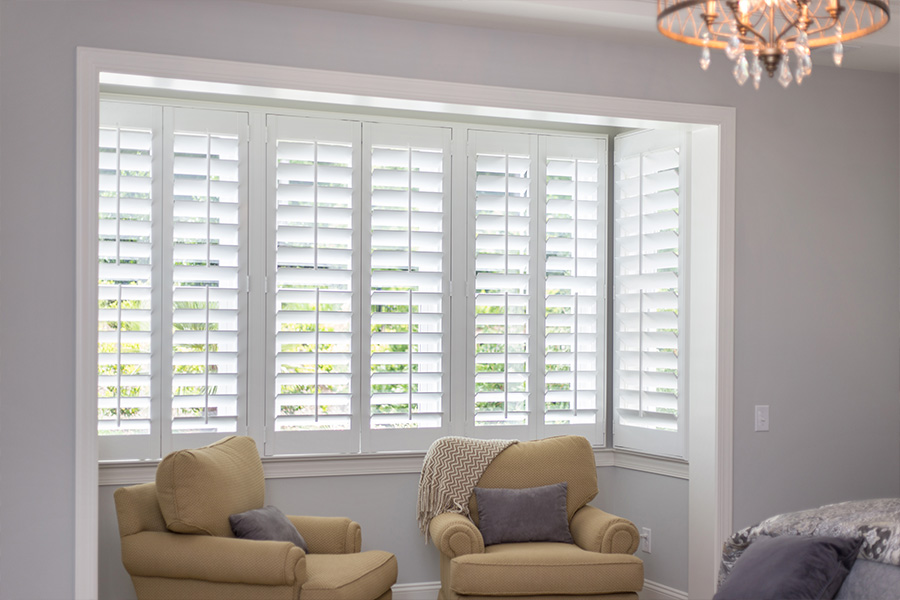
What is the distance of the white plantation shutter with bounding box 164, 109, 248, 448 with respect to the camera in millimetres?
3824

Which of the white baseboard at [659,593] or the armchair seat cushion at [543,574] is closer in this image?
the armchair seat cushion at [543,574]

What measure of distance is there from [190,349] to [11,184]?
125 cm

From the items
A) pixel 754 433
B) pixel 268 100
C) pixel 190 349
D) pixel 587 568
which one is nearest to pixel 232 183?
pixel 268 100

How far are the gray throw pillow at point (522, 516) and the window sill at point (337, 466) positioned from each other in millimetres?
506

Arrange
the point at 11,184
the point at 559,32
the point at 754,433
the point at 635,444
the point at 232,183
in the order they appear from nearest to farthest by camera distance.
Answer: the point at 11,184, the point at 559,32, the point at 754,433, the point at 232,183, the point at 635,444

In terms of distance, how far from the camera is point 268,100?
3969 millimetres

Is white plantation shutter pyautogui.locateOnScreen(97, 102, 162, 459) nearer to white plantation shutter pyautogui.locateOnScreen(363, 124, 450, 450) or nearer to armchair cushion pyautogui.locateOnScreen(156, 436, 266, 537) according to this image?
armchair cushion pyautogui.locateOnScreen(156, 436, 266, 537)

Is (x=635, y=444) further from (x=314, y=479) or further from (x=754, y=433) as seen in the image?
(x=314, y=479)

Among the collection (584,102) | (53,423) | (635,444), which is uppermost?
(584,102)

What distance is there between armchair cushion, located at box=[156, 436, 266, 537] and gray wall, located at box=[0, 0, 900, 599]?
0.42 metres

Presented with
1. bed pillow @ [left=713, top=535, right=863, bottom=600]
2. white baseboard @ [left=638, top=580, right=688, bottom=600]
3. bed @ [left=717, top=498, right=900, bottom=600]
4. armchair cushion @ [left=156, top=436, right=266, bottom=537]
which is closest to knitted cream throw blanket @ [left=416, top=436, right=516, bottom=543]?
armchair cushion @ [left=156, top=436, right=266, bottom=537]

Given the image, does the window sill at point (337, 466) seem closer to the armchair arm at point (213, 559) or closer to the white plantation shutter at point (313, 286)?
the white plantation shutter at point (313, 286)

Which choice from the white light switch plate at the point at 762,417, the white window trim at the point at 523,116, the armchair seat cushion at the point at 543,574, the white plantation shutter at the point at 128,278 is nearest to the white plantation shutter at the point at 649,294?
the white window trim at the point at 523,116

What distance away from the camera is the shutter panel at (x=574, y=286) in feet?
14.3
